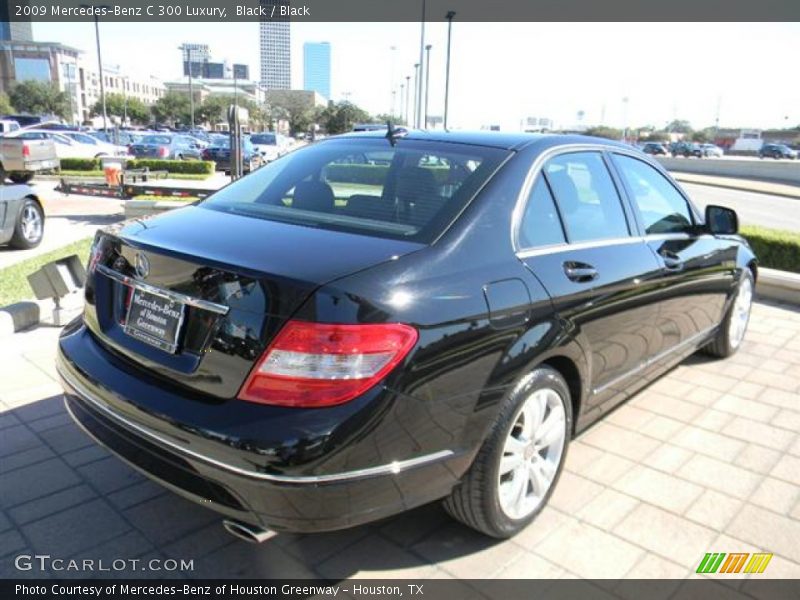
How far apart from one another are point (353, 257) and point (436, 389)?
0.55 metres

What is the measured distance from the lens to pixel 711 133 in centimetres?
11275

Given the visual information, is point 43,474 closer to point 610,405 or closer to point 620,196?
point 610,405

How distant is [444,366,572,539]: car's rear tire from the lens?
254cm

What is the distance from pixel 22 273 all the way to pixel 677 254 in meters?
6.50

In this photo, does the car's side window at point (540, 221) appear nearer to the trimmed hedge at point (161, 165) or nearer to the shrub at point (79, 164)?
the trimmed hedge at point (161, 165)

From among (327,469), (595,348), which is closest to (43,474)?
(327,469)

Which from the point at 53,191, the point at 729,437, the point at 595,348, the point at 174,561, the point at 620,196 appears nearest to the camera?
the point at 174,561

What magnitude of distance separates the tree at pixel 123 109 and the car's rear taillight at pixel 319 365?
327 feet

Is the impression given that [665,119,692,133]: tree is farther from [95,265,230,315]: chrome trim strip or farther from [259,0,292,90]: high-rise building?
[95,265,230,315]: chrome trim strip

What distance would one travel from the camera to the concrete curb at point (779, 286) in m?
7.27

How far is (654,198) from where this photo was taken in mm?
4039

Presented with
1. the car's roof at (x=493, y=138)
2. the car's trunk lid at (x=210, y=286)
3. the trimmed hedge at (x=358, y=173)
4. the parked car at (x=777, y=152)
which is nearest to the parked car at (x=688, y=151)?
the parked car at (x=777, y=152)

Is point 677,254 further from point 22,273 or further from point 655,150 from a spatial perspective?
point 655,150

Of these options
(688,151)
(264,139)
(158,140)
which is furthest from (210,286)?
(688,151)
